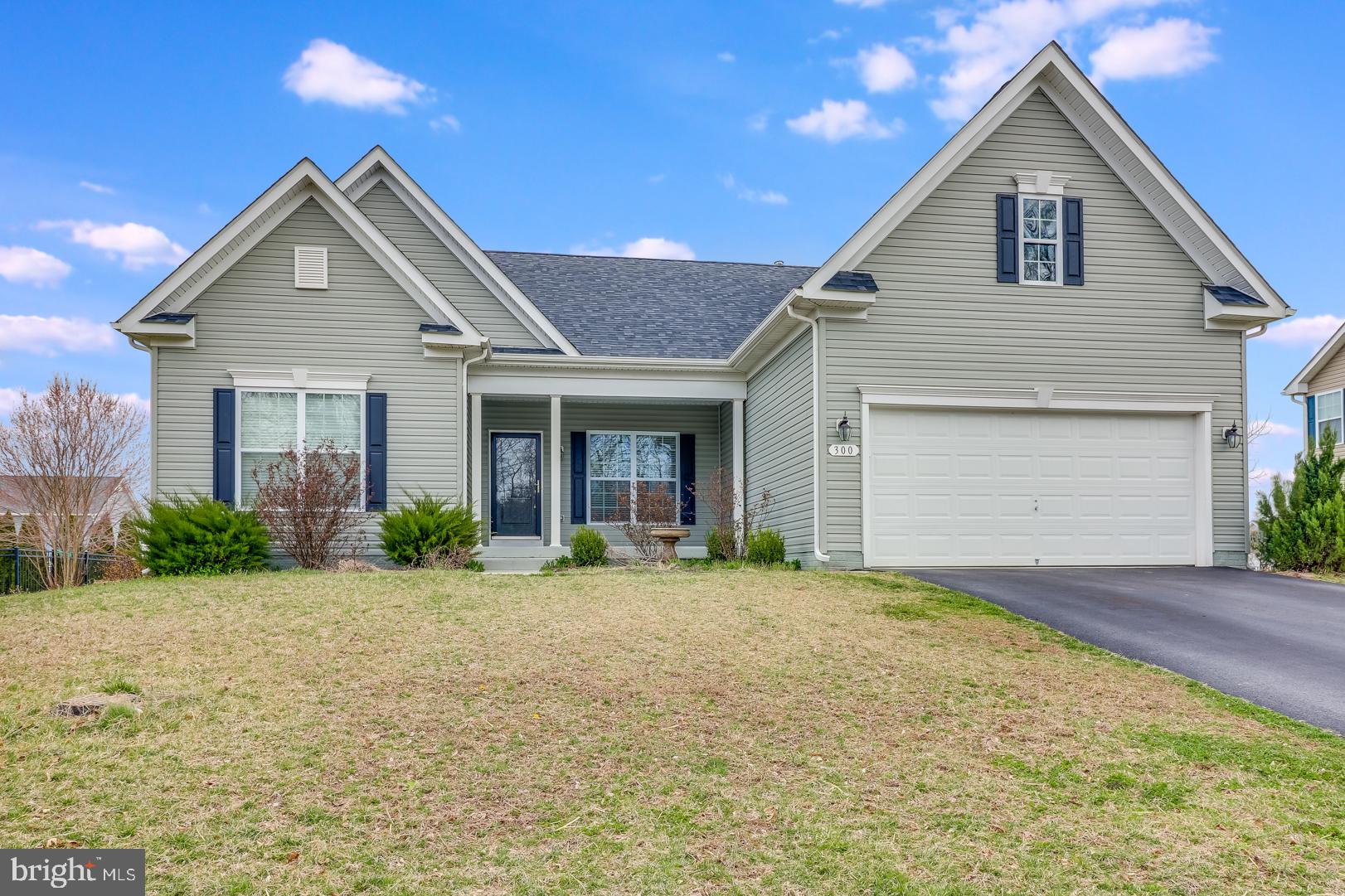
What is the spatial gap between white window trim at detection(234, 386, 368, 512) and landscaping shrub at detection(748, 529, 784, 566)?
18.6 ft

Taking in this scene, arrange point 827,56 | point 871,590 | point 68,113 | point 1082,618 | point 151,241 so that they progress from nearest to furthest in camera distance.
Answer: point 1082,618
point 871,590
point 68,113
point 827,56
point 151,241

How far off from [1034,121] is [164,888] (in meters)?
14.6

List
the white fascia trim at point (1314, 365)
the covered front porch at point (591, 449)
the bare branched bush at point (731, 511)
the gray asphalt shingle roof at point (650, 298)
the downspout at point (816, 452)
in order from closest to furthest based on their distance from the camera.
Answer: the downspout at point (816, 452) < the bare branched bush at point (731, 511) < the covered front porch at point (591, 449) < the gray asphalt shingle roof at point (650, 298) < the white fascia trim at point (1314, 365)

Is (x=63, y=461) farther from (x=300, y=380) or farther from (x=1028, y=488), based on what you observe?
(x=1028, y=488)

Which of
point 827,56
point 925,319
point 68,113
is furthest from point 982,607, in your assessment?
point 68,113

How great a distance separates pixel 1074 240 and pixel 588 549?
28.6ft

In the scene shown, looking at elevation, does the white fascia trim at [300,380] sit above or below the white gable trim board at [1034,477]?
above

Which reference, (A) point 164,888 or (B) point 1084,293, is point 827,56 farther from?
(A) point 164,888

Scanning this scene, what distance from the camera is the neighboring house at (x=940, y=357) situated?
14859 millimetres

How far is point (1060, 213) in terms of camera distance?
1565 cm

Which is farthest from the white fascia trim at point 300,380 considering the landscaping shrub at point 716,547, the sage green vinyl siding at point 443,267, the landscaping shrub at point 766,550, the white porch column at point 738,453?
the white porch column at point 738,453

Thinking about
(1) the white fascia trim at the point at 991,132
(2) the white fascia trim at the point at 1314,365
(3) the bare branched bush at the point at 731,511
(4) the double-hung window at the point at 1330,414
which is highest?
(1) the white fascia trim at the point at 991,132

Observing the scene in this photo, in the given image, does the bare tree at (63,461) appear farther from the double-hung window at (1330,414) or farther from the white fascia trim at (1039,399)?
the double-hung window at (1330,414)

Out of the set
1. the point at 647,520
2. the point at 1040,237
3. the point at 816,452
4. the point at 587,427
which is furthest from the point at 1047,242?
the point at 587,427
